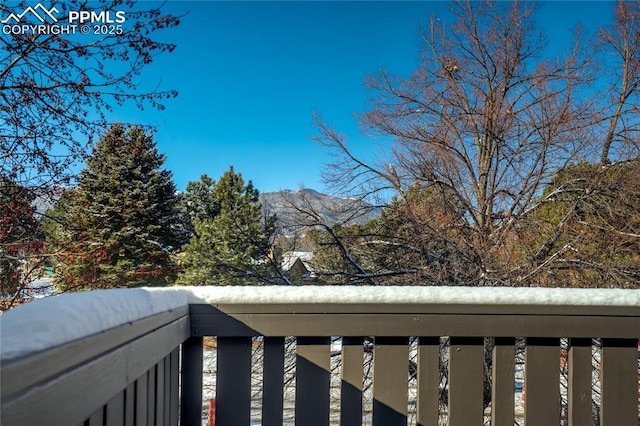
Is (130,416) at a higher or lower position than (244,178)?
lower

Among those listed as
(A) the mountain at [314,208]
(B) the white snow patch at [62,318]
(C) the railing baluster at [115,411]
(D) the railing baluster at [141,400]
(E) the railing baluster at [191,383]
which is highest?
(A) the mountain at [314,208]

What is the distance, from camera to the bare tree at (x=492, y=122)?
6.57m

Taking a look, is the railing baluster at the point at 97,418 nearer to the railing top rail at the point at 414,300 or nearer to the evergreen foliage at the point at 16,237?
the railing top rail at the point at 414,300

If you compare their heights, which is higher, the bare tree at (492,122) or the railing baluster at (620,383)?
the bare tree at (492,122)

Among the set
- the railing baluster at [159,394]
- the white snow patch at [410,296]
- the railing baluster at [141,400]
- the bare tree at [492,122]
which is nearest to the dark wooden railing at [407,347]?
the white snow patch at [410,296]

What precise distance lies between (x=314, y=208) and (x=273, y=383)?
16.5 ft

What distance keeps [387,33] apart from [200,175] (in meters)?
11.0

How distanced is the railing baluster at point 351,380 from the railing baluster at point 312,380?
0.05 metres

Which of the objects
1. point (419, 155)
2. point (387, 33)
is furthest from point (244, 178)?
point (419, 155)

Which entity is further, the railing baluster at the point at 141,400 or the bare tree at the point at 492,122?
the bare tree at the point at 492,122

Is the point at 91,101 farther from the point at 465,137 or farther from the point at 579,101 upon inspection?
the point at 579,101

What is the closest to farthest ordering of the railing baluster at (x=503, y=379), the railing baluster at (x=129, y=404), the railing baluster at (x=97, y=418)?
the railing baluster at (x=97, y=418) < the railing baluster at (x=129, y=404) < the railing baluster at (x=503, y=379)

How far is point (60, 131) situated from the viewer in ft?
14.6

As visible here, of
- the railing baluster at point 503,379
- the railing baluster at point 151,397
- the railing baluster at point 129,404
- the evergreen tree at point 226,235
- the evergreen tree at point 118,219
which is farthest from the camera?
the evergreen tree at point 226,235
